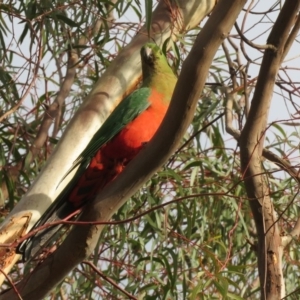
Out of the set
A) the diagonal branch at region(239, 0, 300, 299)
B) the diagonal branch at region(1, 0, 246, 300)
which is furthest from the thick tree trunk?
the diagonal branch at region(239, 0, 300, 299)

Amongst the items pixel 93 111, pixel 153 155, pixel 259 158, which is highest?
pixel 93 111

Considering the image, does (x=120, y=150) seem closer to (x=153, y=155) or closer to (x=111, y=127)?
(x=111, y=127)

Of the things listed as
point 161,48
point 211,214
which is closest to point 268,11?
point 161,48

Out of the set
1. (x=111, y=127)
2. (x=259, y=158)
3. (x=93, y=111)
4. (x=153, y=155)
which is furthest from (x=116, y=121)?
(x=153, y=155)

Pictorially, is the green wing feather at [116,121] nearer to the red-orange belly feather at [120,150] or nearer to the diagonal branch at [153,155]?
the red-orange belly feather at [120,150]

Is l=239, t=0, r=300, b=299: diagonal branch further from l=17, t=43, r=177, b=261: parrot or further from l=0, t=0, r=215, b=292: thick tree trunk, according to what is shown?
l=0, t=0, r=215, b=292: thick tree trunk

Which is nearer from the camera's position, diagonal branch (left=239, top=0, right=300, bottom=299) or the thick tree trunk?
diagonal branch (left=239, top=0, right=300, bottom=299)

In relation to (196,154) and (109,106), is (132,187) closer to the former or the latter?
(109,106)

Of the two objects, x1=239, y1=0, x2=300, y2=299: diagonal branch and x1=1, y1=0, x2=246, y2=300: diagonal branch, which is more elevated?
x1=239, y1=0, x2=300, y2=299: diagonal branch

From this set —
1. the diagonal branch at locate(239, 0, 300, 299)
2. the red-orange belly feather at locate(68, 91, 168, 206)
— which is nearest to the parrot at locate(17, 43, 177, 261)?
the red-orange belly feather at locate(68, 91, 168, 206)

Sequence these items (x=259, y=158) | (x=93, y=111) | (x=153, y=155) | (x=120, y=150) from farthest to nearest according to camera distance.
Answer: (x=93, y=111) < (x=120, y=150) < (x=259, y=158) < (x=153, y=155)

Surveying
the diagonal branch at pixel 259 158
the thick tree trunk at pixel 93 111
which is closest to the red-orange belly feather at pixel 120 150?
the thick tree trunk at pixel 93 111

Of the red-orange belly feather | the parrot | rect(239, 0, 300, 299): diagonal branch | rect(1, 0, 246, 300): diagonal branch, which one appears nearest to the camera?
rect(1, 0, 246, 300): diagonal branch

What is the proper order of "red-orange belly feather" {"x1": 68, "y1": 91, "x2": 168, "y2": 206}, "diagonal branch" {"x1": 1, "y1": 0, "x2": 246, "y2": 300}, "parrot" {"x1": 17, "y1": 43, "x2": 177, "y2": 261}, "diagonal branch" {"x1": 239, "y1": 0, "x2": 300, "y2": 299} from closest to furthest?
"diagonal branch" {"x1": 1, "y1": 0, "x2": 246, "y2": 300} → "diagonal branch" {"x1": 239, "y1": 0, "x2": 300, "y2": 299} → "parrot" {"x1": 17, "y1": 43, "x2": 177, "y2": 261} → "red-orange belly feather" {"x1": 68, "y1": 91, "x2": 168, "y2": 206}
